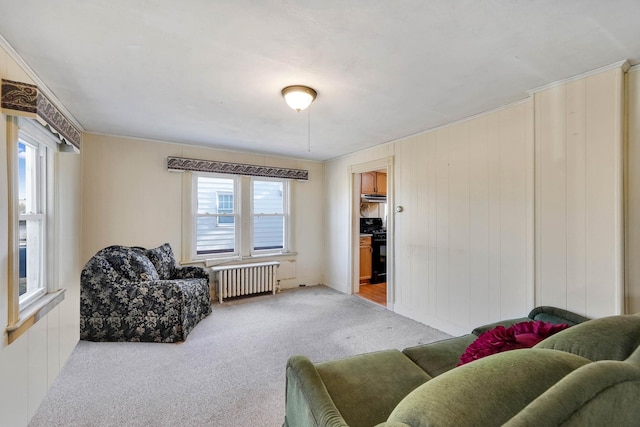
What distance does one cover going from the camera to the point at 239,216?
476 cm

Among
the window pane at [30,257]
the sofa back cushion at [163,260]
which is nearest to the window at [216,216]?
the sofa back cushion at [163,260]

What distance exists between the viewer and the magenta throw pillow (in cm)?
145

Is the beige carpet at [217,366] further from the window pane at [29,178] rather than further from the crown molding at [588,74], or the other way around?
the crown molding at [588,74]

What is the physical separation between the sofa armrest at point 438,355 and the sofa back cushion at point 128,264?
9.66 feet

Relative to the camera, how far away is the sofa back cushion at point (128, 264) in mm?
3141

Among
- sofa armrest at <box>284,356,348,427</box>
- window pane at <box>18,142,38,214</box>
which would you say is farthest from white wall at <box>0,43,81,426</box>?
sofa armrest at <box>284,356,348,427</box>

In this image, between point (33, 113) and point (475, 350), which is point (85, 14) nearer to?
point (33, 113)

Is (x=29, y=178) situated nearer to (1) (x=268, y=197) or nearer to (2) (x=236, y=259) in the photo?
(2) (x=236, y=259)

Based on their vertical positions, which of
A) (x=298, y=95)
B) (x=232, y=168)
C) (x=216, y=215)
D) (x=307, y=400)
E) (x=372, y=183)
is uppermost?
(x=298, y=95)

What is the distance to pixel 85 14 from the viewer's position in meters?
1.52

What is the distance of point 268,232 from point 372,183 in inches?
92.6

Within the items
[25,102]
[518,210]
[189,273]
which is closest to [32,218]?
[25,102]

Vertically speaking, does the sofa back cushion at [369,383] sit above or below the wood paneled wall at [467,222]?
below

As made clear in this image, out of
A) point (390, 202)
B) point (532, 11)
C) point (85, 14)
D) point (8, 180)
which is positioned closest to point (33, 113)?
point (8, 180)
